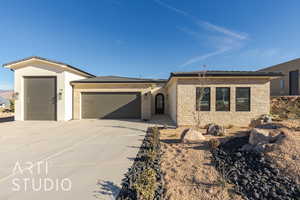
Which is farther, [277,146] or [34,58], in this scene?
[34,58]

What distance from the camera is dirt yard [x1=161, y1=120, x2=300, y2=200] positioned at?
2.55 metres

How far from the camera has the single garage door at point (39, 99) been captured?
1109 centimetres

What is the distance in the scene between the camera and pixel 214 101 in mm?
8531

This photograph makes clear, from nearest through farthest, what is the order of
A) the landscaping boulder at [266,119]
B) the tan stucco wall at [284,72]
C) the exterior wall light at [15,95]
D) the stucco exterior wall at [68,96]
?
the landscaping boulder at [266,119]
the exterior wall light at [15,95]
the stucco exterior wall at [68,96]
the tan stucco wall at [284,72]

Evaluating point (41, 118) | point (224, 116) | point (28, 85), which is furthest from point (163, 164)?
point (28, 85)

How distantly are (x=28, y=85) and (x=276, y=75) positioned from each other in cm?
1804

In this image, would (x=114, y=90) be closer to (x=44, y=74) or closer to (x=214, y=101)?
(x=44, y=74)

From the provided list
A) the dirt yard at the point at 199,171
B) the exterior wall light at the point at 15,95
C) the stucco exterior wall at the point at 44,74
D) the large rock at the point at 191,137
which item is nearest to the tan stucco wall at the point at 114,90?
the stucco exterior wall at the point at 44,74

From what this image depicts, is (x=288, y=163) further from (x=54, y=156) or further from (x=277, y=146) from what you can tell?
(x=54, y=156)

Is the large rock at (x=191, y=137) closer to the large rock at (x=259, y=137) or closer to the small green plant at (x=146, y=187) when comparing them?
the large rock at (x=259, y=137)

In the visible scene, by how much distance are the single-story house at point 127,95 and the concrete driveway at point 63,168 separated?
480 cm

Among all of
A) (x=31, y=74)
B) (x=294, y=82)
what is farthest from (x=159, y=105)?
(x=294, y=82)

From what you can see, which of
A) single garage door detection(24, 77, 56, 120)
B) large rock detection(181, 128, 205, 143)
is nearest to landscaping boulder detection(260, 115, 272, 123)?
large rock detection(181, 128, 205, 143)

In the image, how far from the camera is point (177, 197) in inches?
97.0
